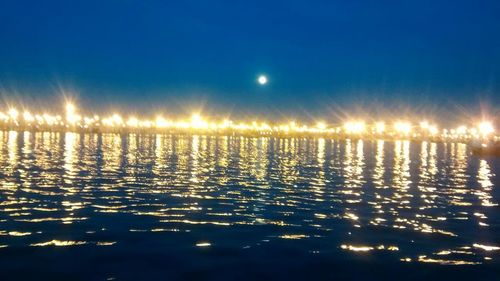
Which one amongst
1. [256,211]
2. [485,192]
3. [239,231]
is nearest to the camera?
[239,231]

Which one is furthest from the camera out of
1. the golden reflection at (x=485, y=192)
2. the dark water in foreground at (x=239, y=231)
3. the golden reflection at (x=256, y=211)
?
the golden reflection at (x=485, y=192)

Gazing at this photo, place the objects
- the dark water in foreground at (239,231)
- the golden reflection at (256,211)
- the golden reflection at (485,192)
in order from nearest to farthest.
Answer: the dark water in foreground at (239,231), the golden reflection at (256,211), the golden reflection at (485,192)

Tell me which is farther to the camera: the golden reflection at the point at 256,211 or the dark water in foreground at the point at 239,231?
the golden reflection at the point at 256,211

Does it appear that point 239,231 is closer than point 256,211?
Yes

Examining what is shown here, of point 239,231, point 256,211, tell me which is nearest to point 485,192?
point 256,211

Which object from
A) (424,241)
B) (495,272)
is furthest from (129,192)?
(495,272)

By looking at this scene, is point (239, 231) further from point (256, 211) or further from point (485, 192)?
point (485, 192)

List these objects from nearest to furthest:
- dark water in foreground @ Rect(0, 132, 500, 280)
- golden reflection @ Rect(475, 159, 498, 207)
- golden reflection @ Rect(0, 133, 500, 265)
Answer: dark water in foreground @ Rect(0, 132, 500, 280)
golden reflection @ Rect(0, 133, 500, 265)
golden reflection @ Rect(475, 159, 498, 207)

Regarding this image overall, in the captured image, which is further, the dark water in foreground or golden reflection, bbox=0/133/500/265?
golden reflection, bbox=0/133/500/265

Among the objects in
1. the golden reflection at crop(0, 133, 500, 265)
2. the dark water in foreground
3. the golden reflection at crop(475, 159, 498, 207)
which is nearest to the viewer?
the dark water in foreground

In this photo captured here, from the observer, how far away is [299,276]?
986 centimetres

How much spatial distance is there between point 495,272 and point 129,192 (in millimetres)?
15437

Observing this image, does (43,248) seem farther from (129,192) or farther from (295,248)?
(129,192)

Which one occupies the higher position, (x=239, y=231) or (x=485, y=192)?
(x=485, y=192)
